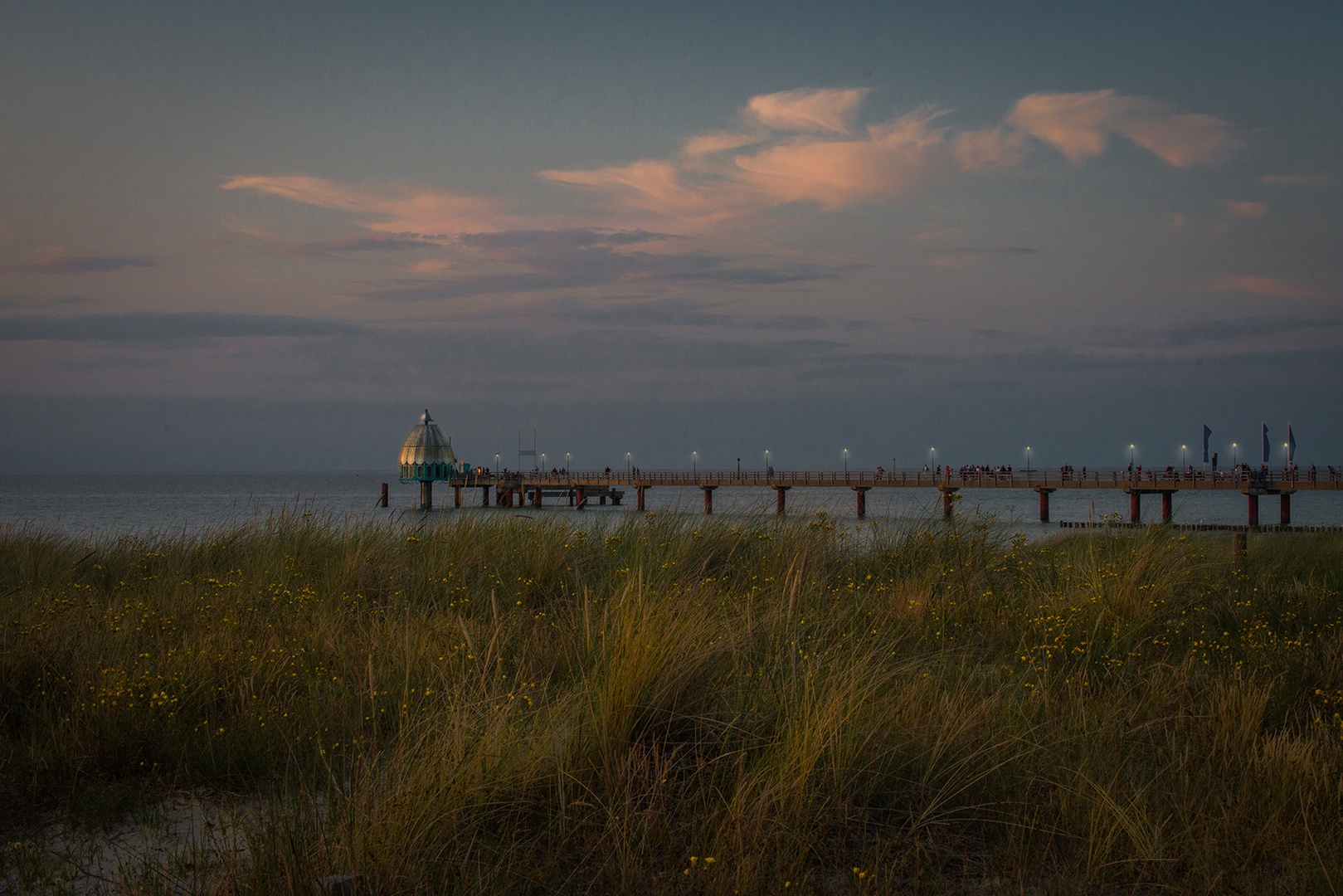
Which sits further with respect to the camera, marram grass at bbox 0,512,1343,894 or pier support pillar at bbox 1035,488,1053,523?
pier support pillar at bbox 1035,488,1053,523

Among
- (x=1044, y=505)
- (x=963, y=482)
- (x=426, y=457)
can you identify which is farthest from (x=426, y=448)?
(x=1044, y=505)

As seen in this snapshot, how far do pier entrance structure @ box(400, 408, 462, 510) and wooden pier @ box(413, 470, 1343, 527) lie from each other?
0.96 m

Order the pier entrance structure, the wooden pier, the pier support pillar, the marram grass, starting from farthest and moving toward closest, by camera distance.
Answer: the pier entrance structure < the pier support pillar < the wooden pier < the marram grass

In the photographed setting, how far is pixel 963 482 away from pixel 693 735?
69.4 m

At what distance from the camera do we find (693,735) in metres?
4.71

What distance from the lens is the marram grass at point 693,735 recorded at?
12.3 ft

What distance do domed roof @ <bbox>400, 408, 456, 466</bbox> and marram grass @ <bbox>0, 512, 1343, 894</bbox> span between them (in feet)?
272

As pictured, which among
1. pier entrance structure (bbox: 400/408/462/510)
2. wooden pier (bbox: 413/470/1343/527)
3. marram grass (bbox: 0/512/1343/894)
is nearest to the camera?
marram grass (bbox: 0/512/1343/894)

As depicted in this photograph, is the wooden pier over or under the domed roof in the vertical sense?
under

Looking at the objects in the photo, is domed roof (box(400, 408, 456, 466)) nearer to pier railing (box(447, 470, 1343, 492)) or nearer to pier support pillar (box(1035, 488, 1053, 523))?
pier railing (box(447, 470, 1343, 492))

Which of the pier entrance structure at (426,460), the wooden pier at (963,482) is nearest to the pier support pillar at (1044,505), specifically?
the wooden pier at (963,482)

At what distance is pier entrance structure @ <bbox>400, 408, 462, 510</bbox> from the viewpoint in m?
88.9

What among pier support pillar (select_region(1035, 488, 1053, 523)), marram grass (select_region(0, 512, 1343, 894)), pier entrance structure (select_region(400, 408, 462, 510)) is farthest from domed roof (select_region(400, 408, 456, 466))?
marram grass (select_region(0, 512, 1343, 894))

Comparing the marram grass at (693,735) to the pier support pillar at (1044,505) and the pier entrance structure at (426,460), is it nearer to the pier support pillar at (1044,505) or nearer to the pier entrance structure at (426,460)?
the pier support pillar at (1044,505)
